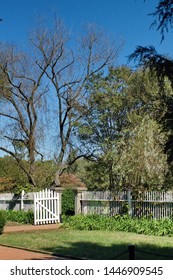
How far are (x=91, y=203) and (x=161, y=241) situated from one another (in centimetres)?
872

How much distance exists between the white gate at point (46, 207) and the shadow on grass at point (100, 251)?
8.10 meters

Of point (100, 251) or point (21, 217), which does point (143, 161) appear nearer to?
point (21, 217)

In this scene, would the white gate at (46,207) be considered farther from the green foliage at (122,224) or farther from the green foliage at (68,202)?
the green foliage at (122,224)

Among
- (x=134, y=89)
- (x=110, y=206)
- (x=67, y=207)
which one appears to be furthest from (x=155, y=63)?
(x=134, y=89)

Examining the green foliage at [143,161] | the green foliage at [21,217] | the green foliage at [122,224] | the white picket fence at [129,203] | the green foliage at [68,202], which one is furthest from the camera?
the green foliage at [68,202]

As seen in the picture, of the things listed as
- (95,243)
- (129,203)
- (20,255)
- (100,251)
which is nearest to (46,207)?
(129,203)

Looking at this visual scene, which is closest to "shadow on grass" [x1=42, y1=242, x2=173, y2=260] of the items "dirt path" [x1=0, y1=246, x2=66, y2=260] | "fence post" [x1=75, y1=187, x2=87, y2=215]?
"dirt path" [x1=0, y1=246, x2=66, y2=260]

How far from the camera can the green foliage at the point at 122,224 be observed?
1669 centimetres

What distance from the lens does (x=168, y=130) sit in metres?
8.43

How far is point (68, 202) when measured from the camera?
2359cm

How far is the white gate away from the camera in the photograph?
21.9 meters

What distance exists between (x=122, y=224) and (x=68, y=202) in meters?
5.96

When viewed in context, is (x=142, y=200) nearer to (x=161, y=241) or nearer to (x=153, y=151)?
(x=153, y=151)

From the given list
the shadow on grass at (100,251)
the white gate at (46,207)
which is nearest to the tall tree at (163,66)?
the shadow on grass at (100,251)
